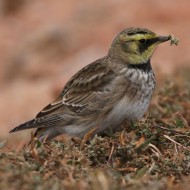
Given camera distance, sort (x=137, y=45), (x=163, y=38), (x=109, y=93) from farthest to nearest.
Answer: (x=137, y=45) → (x=163, y=38) → (x=109, y=93)

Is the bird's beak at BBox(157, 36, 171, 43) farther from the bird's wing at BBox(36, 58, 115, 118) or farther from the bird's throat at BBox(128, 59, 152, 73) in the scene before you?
the bird's wing at BBox(36, 58, 115, 118)

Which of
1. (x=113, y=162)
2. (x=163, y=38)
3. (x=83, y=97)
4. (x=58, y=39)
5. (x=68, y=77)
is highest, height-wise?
(x=58, y=39)

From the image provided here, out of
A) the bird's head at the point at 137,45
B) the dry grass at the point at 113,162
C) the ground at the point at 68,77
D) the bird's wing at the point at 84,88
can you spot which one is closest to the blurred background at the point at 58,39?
the ground at the point at 68,77

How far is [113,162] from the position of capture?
15.0 feet

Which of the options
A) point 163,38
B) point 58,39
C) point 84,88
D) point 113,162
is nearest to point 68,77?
point 58,39

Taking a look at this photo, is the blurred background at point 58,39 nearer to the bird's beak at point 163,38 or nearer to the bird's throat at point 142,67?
the bird's throat at point 142,67

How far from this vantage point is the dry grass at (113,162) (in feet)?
12.1

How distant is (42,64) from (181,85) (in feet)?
23.9

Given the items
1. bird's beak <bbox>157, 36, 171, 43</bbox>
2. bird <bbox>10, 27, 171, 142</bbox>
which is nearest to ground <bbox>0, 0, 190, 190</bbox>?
bird <bbox>10, 27, 171, 142</bbox>

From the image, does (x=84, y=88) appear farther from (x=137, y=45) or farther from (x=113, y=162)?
(x=113, y=162)

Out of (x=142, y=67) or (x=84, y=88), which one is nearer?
(x=142, y=67)

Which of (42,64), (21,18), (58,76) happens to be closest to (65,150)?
(58,76)

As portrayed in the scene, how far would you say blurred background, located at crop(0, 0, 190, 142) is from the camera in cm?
1171

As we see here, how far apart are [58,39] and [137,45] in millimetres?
8809
